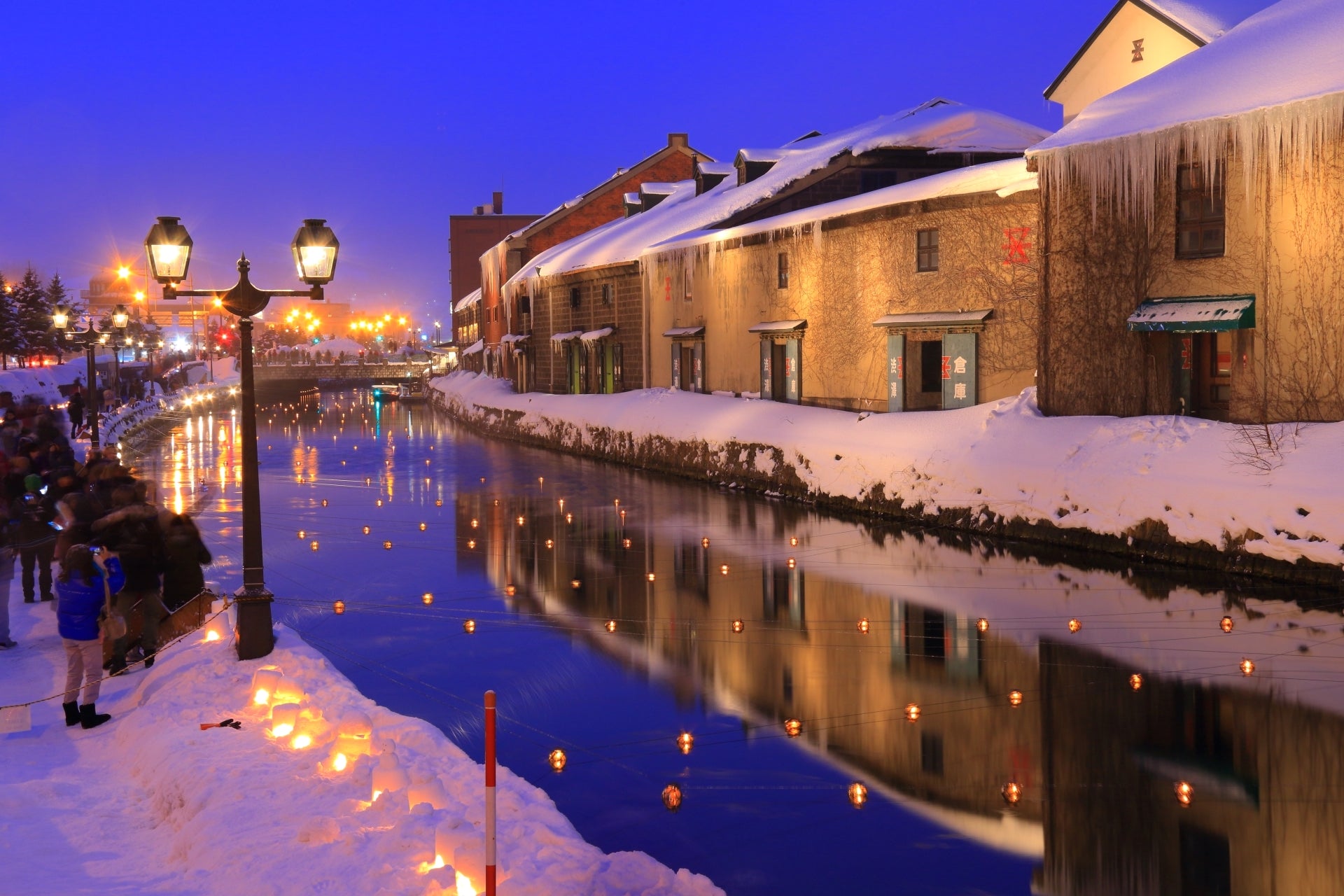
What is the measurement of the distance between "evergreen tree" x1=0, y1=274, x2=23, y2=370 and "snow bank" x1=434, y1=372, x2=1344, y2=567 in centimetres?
5059

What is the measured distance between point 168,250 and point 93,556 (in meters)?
3.48

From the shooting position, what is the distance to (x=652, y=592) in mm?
15164

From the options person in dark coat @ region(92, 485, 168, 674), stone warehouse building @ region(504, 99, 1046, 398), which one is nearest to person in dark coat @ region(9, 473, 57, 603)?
person in dark coat @ region(92, 485, 168, 674)

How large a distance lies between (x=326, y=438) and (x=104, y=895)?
123ft

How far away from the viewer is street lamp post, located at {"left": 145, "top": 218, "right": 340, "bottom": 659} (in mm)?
10938

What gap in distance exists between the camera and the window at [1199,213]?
18.8m

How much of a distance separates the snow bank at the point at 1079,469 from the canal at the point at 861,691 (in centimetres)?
80

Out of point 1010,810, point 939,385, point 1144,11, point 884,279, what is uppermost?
point 1144,11

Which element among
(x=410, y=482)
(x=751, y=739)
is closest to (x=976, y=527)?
(x=751, y=739)

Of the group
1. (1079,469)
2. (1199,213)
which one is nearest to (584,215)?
(1199,213)

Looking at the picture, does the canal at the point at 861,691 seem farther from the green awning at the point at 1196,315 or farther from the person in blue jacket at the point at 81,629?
the green awning at the point at 1196,315

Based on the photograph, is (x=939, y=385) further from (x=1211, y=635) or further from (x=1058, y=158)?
(x=1211, y=635)

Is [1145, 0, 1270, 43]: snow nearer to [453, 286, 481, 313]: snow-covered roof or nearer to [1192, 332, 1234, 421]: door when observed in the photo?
Result: [1192, 332, 1234, 421]: door

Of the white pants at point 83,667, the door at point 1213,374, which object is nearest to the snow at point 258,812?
the white pants at point 83,667
